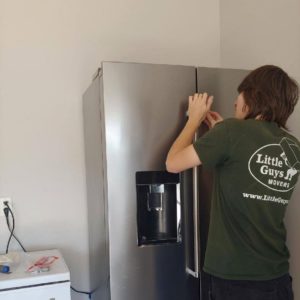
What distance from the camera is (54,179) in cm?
200

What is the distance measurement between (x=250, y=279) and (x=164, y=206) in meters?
0.51

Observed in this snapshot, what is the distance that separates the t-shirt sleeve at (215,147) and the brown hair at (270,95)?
0.49 feet

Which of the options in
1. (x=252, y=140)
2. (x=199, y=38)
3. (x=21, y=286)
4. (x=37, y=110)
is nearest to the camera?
(x=252, y=140)

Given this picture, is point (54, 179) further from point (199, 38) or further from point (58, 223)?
point (199, 38)

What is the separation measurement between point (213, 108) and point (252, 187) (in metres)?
0.54

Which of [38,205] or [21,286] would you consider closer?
[21,286]

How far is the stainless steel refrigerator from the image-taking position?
1.45 metres

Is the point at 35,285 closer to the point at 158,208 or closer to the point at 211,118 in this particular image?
the point at 158,208

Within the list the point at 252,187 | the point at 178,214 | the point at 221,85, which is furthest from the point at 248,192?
the point at 221,85

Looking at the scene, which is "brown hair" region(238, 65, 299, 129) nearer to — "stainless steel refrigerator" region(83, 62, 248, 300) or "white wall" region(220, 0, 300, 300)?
"stainless steel refrigerator" region(83, 62, 248, 300)

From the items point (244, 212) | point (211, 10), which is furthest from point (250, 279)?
point (211, 10)

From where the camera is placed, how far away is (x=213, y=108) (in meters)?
1.61

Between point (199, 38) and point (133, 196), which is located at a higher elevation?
point (199, 38)

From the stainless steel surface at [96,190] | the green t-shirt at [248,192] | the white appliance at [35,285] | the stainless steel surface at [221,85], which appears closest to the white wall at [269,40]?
the stainless steel surface at [221,85]
